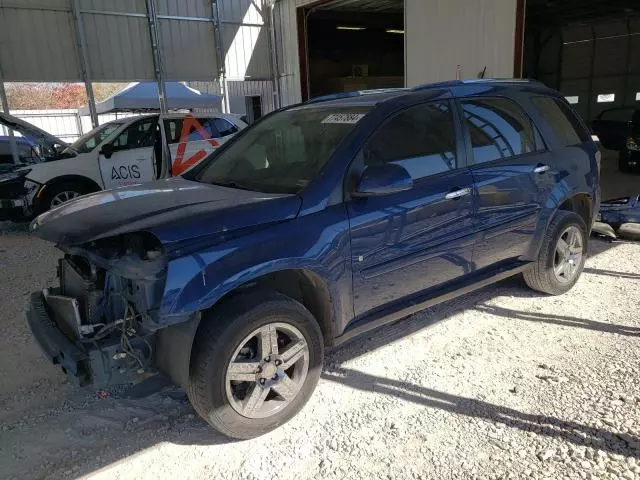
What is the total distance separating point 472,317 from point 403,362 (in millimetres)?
985

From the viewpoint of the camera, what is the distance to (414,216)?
3.29m

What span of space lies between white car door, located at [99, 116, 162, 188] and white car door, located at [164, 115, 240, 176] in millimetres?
239

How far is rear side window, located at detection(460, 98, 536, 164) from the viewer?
3762 mm

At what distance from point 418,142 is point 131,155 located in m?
6.44

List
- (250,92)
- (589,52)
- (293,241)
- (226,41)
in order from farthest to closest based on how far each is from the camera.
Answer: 1. (589,52)
2. (250,92)
3. (226,41)
4. (293,241)

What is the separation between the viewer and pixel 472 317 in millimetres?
4250

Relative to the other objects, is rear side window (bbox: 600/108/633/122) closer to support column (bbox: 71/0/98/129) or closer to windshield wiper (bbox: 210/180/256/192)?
support column (bbox: 71/0/98/129)

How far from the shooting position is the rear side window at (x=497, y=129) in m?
3.76

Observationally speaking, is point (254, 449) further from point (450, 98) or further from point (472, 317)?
point (450, 98)

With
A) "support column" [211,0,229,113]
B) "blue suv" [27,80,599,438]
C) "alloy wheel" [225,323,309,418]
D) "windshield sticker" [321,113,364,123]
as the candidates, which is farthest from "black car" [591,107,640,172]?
"alloy wheel" [225,323,309,418]

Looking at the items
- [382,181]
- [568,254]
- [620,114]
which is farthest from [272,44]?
[620,114]

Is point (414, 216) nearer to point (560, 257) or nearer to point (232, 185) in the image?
point (232, 185)

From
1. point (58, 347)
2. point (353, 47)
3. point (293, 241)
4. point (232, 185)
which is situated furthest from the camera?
point (353, 47)

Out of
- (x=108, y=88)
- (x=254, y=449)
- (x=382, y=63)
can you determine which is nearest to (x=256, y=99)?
(x=382, y=63)
